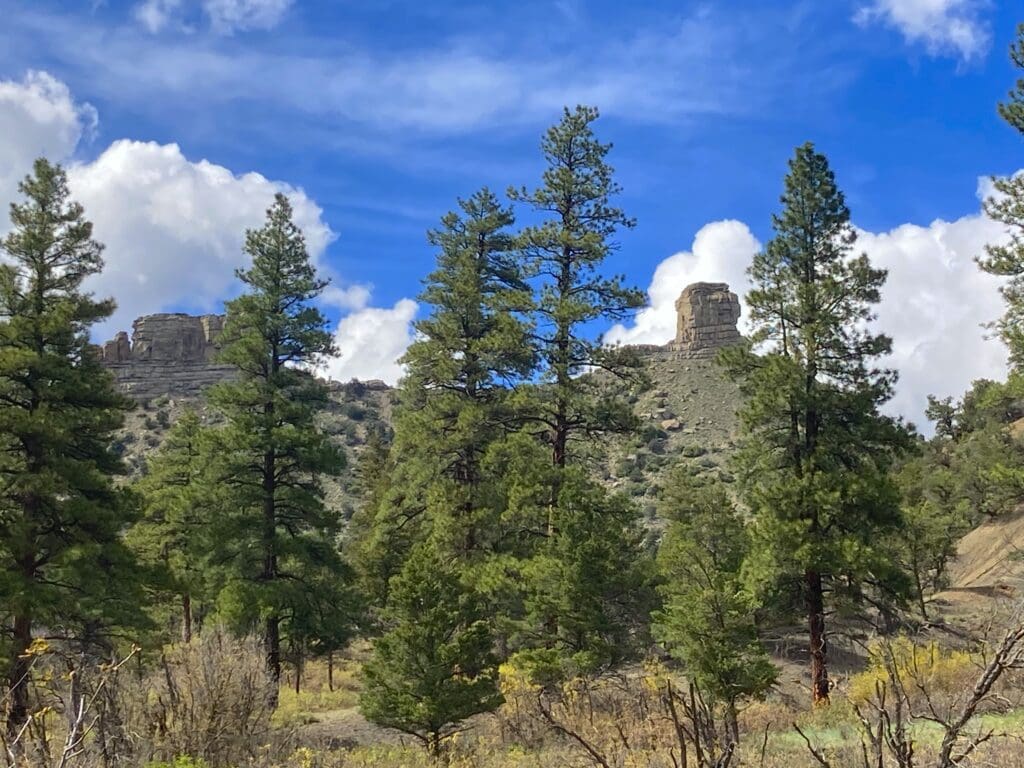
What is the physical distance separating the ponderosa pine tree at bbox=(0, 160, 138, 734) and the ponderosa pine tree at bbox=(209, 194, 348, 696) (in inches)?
146

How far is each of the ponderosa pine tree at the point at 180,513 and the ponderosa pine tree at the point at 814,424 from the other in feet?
44.0

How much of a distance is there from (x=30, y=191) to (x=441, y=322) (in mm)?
10592

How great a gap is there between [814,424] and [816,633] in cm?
460

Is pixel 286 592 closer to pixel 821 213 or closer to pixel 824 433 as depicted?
pixel 824 433

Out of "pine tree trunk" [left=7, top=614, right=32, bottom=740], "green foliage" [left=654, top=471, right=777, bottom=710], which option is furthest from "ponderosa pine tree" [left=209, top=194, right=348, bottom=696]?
"green foliage" [left=654, top=471, right=777, bottom=710]

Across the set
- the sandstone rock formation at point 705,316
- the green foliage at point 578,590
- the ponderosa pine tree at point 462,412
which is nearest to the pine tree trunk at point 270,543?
the ponderosa pine tree at point 462,412

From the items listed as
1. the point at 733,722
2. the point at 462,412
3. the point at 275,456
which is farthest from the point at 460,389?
the point at 733,722

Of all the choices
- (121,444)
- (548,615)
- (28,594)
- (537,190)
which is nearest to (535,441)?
(548,615)

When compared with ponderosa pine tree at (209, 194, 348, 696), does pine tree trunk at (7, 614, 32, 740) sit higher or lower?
lower

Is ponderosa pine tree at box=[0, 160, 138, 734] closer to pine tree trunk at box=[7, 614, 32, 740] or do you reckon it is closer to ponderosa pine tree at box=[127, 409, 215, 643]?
pine tree trunk at box=[7, 614, 32, 740]

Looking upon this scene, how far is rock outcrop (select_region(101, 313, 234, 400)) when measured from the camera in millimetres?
111875

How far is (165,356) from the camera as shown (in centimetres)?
11850

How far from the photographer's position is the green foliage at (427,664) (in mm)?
13000

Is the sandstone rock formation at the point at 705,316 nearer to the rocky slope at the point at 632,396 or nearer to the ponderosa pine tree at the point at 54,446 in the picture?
the rocky slope at the point at 632,396
